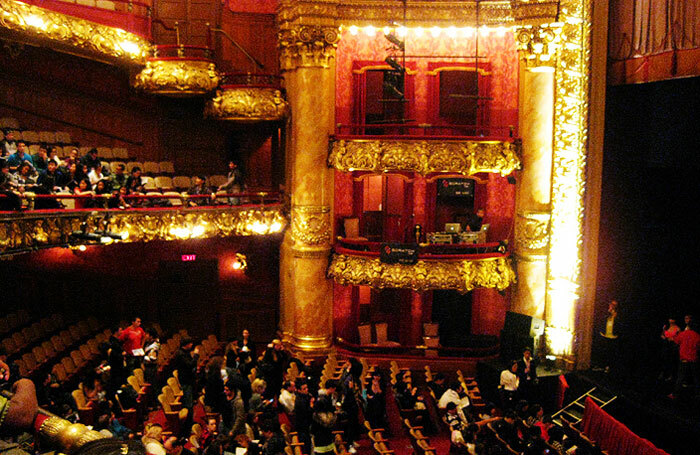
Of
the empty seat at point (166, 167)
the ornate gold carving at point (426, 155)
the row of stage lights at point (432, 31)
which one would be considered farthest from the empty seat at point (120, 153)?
the row of stage lights at point (432, 31)

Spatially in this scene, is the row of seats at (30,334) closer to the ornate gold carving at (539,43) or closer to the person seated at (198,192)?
the person seated at (198,192)

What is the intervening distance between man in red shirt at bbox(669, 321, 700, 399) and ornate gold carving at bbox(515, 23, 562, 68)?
665 centimetres

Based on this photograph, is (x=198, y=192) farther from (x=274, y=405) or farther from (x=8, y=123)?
(x=274, y=405)

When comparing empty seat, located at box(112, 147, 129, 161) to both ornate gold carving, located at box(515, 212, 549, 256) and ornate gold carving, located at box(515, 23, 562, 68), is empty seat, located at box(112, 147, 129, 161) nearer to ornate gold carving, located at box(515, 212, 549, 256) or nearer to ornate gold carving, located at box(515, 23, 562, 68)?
ornate gold carving, located at box(515, 212, 549, 256)

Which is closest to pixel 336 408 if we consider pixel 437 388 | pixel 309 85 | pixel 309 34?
pixel 437 388

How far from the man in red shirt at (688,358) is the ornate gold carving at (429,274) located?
452 centimetres

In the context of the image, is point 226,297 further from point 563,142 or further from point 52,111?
point 563,142

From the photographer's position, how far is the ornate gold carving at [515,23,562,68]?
15.1 metres

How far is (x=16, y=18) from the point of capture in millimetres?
12469

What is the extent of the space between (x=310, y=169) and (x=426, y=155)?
107 inches

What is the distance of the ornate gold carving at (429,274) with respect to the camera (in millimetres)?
15531

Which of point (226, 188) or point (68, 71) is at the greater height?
point (68, 71)

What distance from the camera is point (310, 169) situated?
15742mm

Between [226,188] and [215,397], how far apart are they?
6.04 metres
